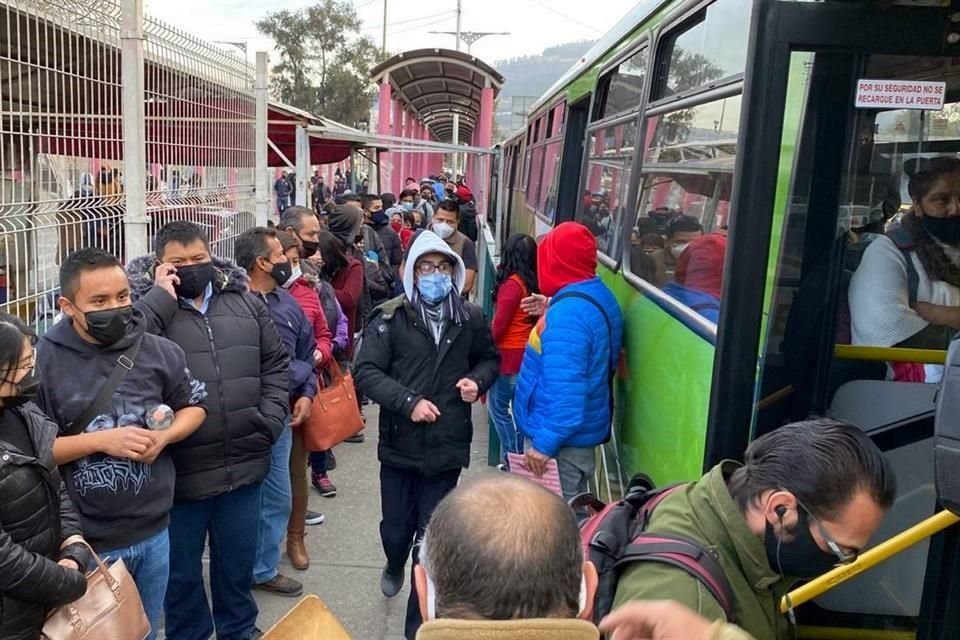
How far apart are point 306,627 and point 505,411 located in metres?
3.62

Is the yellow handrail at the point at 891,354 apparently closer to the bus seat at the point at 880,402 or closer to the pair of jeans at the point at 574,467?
the bus seat at the point at 880,402

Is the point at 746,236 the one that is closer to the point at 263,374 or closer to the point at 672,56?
the point at 672,56

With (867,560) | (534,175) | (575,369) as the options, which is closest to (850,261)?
(867,560)

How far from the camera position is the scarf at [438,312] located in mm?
3799

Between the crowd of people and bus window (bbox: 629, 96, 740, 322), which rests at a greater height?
bus window (bbox: 629, 96, 740, 322)

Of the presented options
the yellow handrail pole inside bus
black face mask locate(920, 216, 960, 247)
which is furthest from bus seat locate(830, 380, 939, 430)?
the yellow handrail pole inside bus

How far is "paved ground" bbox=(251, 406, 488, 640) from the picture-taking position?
165 inches

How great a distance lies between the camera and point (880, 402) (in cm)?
253

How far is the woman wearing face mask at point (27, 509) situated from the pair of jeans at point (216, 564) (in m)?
0.92

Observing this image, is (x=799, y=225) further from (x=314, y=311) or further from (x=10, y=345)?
(x=314, y=311)

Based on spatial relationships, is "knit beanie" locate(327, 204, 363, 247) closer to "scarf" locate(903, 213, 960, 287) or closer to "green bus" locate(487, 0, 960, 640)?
"green bus" locate(487, 0, 960, 640)

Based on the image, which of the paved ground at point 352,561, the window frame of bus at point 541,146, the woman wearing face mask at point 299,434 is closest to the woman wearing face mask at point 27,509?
the paved ground at point 352,561

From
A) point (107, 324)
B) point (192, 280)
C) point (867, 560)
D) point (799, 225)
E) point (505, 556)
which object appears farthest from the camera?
point (192, 280)

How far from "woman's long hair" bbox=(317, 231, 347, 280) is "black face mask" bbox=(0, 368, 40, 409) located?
3673 millimetres
